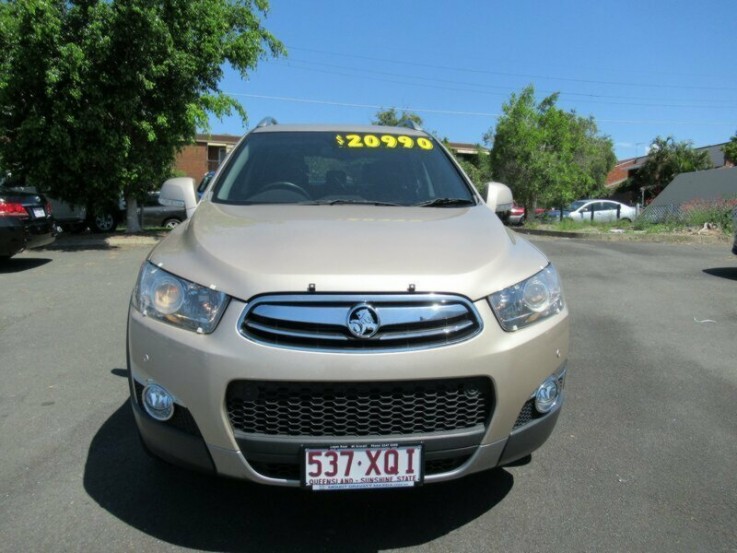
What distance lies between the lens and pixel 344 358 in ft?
7.51

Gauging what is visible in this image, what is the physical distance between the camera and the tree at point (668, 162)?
44.5 meters

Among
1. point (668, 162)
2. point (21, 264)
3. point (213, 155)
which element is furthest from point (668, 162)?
point (21, 264)

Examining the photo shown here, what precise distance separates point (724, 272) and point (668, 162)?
39.2 metres

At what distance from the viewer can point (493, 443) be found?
2.51m

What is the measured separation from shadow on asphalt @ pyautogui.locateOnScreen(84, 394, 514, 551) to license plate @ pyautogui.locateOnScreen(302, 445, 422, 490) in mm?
398

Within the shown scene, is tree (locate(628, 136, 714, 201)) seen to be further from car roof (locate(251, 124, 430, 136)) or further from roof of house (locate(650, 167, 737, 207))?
car roof (locate(251, 124, 430, 136))

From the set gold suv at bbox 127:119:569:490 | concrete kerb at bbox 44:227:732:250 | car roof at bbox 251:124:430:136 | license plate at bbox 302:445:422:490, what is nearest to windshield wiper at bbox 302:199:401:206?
gold suv at bbox 127:119:569:490

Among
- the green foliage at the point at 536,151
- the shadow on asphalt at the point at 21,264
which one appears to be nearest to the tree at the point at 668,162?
the green foliage at the point at 536,151

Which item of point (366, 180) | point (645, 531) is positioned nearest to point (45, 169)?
point (366, 180)

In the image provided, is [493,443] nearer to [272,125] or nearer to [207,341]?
[207,341]

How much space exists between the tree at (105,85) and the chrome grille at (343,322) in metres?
12.0

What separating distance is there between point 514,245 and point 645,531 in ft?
4.52

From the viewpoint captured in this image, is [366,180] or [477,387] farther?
[366,180]

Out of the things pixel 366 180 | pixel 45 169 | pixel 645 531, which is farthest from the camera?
pixel 45 169
